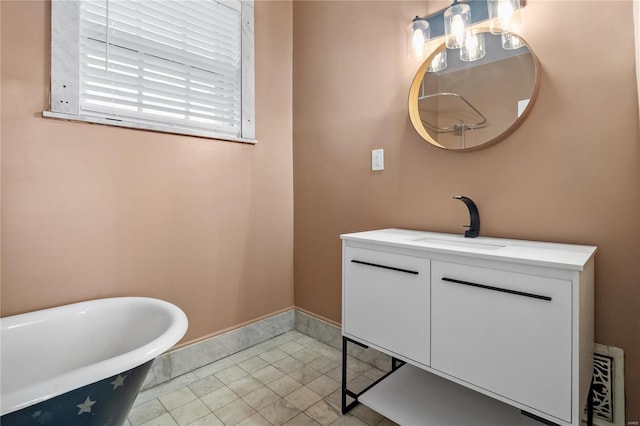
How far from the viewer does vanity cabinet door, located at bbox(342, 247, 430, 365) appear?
126cm

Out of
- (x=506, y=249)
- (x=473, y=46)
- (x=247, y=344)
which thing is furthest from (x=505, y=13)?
(x=247, y=344)

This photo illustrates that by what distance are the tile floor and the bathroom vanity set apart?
0.94ft

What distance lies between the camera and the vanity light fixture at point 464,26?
1398 mm

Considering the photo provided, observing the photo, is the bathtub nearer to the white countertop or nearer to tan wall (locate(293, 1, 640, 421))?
the white countertop

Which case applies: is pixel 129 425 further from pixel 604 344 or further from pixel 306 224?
pixel 604 344

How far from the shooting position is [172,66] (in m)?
1.87

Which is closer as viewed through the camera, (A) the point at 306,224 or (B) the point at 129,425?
(B) the point at 129,425

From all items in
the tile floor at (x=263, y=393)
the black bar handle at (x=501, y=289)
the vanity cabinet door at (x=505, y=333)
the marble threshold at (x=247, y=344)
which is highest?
the black bar handle at (x=501, y=289)

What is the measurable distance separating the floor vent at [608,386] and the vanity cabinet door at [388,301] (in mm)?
707

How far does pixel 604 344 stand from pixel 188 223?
2.12m

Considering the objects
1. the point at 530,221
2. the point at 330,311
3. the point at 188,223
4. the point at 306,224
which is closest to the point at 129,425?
the point at 188,223

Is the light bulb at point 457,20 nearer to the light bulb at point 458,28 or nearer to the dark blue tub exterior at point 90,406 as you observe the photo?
the light bulb at point 458,28

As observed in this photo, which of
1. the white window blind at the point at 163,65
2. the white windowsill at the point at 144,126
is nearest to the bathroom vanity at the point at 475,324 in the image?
the white windowsill at the point at 144,126

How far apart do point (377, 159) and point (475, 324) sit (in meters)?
1.15
